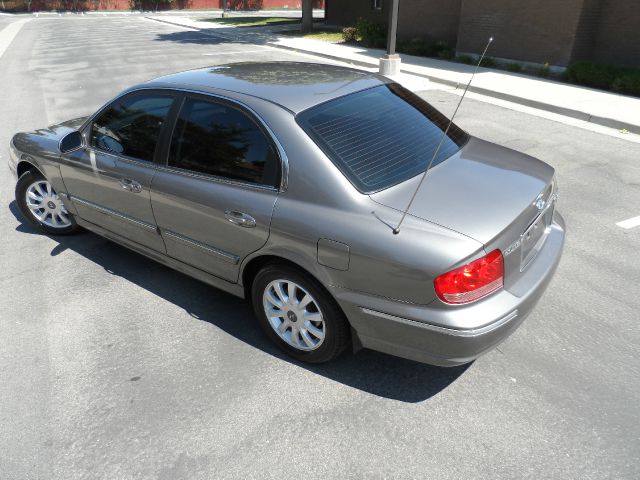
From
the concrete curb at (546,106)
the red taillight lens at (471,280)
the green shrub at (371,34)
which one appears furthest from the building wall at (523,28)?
the red taillight lens at (471,280)

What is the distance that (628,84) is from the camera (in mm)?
10883

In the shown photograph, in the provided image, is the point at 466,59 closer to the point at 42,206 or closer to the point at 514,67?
the point at 514,67

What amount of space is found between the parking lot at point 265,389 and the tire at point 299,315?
14 centimetres

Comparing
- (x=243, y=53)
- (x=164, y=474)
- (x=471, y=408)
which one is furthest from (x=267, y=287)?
(x=243, y=53)

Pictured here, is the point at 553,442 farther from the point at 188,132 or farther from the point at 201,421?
the point at 188,132

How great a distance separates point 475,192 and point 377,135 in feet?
2.36

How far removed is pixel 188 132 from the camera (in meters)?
3.53

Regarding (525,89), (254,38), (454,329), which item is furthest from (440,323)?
(254,38)

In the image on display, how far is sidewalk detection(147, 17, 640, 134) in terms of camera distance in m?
9.28

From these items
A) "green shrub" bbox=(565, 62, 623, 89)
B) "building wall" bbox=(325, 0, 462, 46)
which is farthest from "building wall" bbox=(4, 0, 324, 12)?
"green shrub" bbox=(565, 62, 623, 89)

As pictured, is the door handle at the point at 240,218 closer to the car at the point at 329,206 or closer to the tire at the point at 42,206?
the car at the point at 329,206

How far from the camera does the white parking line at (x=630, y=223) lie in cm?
508

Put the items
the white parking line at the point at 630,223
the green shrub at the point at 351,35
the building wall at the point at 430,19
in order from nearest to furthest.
Result: the white parking line at the point at 630,223 < the building wall at the point at 430,19 < the green shrub at the point at 351,35

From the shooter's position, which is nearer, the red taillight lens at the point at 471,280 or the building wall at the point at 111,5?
the red taillight lens at the point at 471,280
